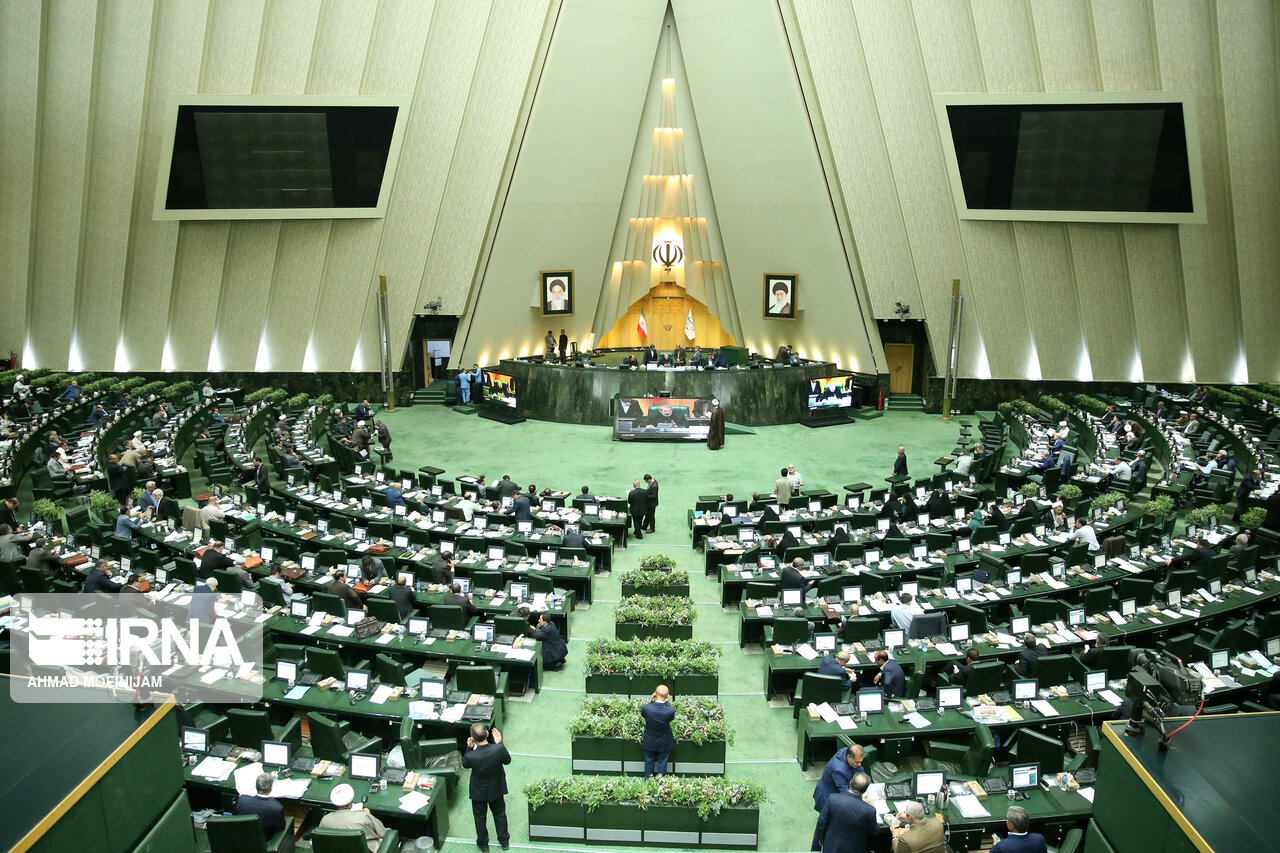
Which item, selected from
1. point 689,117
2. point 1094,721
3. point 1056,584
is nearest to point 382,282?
point 689,117

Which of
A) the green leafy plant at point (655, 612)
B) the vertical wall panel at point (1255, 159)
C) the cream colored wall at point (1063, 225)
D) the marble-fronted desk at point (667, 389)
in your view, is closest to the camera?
the green leafy plant at point (655, 612)

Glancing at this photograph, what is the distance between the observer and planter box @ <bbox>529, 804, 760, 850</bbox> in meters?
7.45

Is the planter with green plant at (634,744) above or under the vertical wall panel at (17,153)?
under

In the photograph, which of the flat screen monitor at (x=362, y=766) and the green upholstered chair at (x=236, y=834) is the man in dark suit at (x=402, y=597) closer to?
the flat screen monitor at (x=362, y=766)

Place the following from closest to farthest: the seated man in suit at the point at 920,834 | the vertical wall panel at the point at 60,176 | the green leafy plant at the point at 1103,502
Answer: the seated man in suit at the point at 920,834 → the green leafy plant at the point at 1103,502 → the vertical wall panel at the point at 60,176

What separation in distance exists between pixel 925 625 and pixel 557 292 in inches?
863

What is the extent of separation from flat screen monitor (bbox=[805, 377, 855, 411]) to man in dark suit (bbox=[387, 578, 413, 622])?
1783 cm

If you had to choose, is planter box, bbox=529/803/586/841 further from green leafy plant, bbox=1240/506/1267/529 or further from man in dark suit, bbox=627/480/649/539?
green leafy plant, bbox=1240/506/1267/529

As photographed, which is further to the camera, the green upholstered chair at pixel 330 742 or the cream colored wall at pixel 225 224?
the cream colored wall at pixel 225 224

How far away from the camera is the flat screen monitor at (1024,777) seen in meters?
7.49

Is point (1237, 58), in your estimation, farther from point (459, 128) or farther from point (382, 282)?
point (382, 282)

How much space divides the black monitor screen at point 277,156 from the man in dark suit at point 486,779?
73.5ft

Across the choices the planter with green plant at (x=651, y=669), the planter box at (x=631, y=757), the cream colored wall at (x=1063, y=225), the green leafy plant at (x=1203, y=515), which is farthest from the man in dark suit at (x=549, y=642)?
the cream colored wall at (x=1063, y=225)

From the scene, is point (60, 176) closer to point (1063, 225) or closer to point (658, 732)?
point (658, 732)
